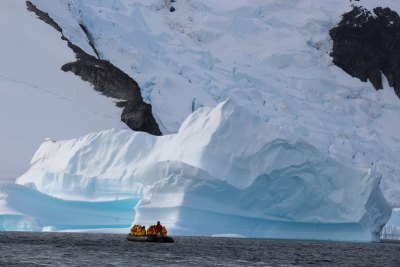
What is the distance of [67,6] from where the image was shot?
253 feet

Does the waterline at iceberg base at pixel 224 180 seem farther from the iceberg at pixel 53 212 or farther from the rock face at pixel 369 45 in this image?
the rock face at pixel 369 45

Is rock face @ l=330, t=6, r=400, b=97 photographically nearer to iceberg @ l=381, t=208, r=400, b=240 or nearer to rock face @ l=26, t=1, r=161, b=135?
rock face @ l=26, t=1, r=161, b=135

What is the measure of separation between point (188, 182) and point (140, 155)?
197 inches

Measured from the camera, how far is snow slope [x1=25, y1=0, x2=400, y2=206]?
69062mm

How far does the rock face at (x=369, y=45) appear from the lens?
88.6 metres

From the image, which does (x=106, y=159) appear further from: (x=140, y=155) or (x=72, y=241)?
(x=72, y=241)

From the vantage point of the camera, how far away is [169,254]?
102 feet

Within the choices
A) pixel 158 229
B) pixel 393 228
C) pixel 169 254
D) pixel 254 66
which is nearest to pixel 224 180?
pixel 158 229

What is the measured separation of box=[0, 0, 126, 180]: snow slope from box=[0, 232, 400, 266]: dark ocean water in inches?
701

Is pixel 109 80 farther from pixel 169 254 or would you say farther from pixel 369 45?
pixel 169 254

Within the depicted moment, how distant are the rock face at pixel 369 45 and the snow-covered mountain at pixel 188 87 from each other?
129cm

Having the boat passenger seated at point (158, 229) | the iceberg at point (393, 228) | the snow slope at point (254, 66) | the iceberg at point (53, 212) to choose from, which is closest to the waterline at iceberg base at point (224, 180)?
the iceberg at point (53, 212)

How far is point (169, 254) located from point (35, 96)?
34.0m

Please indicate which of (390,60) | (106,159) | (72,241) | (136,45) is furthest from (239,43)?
(72,241)
